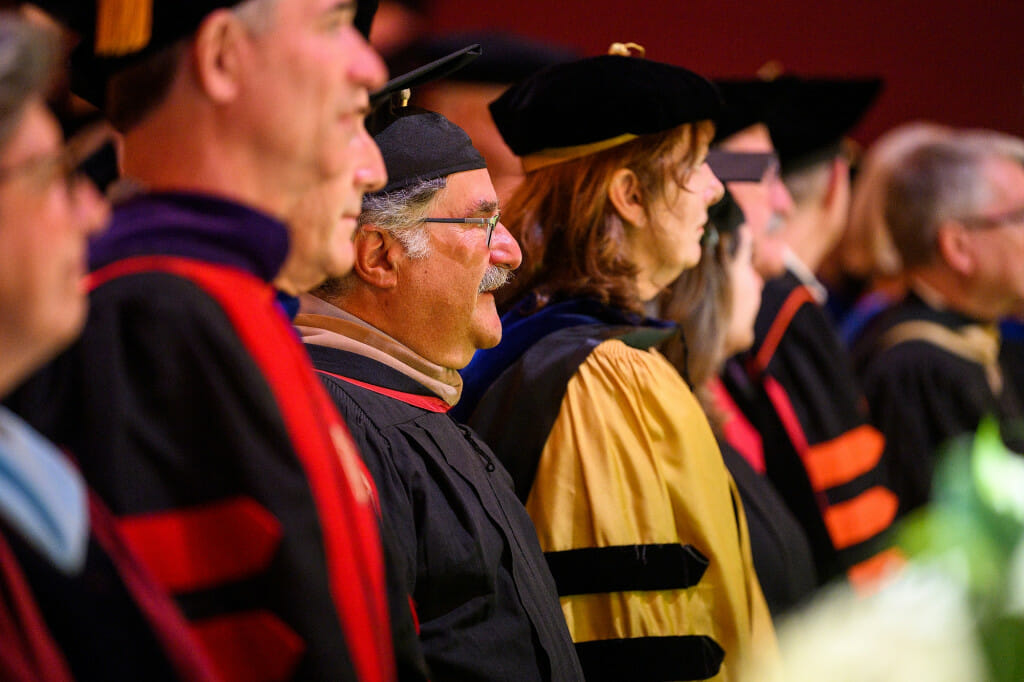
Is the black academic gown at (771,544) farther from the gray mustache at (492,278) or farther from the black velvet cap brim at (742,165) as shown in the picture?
the gray mustache at (492,278)

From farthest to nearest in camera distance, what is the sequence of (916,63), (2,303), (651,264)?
(916,63) → (651,264) → (2,303)

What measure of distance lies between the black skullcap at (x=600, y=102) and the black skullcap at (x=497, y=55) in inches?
18.8

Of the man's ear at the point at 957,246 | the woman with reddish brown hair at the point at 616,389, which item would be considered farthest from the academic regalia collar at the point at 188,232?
the man's ear at the point at 957,246

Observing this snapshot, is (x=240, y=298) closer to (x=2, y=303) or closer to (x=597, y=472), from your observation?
(x=2, y=303)

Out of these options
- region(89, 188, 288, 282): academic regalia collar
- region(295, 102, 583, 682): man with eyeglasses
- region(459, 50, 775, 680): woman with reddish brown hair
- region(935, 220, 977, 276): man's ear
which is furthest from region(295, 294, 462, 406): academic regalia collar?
region(935, 220, 977, 276): man's ear

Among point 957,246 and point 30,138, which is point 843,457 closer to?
point 957,246

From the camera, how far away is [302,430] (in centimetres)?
113

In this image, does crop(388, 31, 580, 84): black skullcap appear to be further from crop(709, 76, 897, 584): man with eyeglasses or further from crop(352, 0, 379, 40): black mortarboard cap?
crop(352, 0, 379, 40): black mortarboard cap

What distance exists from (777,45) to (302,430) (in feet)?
13.0

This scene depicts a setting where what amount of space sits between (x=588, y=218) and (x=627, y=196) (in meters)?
0.10

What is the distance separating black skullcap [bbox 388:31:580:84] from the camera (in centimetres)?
302

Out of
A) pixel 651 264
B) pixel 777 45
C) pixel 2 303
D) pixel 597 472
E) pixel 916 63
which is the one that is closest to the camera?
pixel 2 303

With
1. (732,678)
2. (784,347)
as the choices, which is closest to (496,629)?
(732,678)

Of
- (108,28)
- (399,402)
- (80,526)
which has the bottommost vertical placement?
(399,402)
